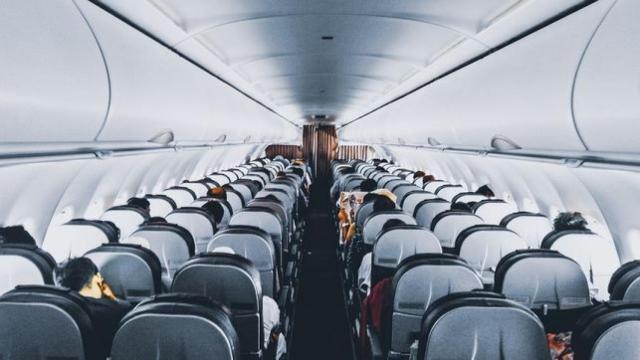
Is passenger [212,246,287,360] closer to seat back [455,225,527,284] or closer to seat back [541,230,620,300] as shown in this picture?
seat back [455,225,527,284]

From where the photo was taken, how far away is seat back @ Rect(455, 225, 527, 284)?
5.08 m

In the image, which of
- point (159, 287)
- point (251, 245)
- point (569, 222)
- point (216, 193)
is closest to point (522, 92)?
point (569, 222)

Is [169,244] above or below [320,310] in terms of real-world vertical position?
above

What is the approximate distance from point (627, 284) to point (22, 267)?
14.3 feet

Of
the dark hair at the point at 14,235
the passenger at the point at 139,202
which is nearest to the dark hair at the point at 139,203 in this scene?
the passenger at the point at 139,202

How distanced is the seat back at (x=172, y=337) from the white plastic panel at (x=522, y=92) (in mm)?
2931

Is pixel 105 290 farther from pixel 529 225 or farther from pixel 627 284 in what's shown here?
pixel 529 225

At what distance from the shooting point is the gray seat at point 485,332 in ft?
8.22

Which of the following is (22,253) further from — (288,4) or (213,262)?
(288,4)

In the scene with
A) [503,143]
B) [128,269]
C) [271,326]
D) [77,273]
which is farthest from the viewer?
[503,143]

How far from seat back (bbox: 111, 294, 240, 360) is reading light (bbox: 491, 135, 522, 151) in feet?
13.9

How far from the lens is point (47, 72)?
3330 mm

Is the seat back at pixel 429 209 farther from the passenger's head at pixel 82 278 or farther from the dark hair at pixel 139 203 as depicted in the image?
the passenger's head at pixel 82 278

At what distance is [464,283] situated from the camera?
364 cm
